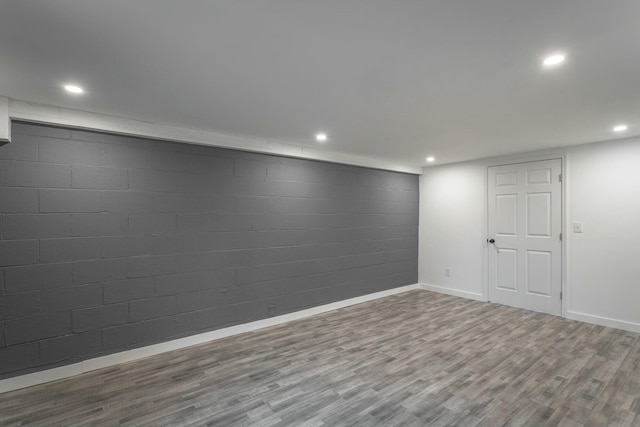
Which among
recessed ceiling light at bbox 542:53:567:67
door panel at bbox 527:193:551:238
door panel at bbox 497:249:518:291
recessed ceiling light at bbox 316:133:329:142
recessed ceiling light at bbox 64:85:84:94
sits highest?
recessed ceiling light at bbox 64:85:84:94

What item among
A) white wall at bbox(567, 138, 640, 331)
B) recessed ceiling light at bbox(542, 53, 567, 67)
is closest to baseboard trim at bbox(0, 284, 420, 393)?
white wall at bbox(567, 138, 640, 331)

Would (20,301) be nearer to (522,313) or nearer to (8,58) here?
(8,58)

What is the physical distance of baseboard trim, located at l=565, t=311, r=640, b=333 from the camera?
12.5 ft

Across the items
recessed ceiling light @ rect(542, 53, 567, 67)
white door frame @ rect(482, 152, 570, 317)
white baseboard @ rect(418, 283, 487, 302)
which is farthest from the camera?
white baseboard @ rect(418, 283, 487, 302)

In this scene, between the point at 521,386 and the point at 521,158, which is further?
the point at 521,158

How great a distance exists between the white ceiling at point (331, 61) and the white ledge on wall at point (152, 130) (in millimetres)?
121

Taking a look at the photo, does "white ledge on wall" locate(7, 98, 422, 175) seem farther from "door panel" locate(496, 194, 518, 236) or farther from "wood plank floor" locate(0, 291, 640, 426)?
"door panel" locate(496, 194, 518, 236)

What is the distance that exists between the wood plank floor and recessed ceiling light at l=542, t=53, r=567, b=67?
2.33 metres

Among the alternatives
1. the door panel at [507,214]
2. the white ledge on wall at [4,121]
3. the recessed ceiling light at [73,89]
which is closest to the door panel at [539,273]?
the door panel at [507,214]

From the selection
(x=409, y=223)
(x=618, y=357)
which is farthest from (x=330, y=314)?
(x=618, y=357)

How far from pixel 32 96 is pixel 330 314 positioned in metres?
3.95

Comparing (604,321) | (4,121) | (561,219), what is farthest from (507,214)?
(4,121)

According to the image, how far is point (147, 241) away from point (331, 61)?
2.52 m

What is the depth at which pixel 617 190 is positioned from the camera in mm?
3922
